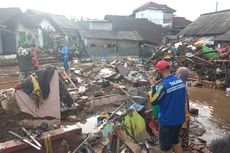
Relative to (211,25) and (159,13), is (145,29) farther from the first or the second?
(211,25)

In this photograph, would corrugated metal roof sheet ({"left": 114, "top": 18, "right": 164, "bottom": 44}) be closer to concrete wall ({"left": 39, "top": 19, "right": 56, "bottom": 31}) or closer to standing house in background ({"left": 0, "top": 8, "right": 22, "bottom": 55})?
concrete wall ({"left": 39, "top": 19, "right": 56, "bottom": 31})

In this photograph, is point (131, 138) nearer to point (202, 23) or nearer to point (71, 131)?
point (71, 131)

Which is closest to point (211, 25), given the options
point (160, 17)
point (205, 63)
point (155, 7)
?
point (205, 63)

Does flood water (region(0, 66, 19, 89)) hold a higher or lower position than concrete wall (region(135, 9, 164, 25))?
lower

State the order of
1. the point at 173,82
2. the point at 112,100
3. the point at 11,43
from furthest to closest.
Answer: the point at 11,43, the point at 112,100, the point at 173,82

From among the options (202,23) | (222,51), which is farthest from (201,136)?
(202,23)

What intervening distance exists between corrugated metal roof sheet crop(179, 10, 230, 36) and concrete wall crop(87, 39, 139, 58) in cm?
647

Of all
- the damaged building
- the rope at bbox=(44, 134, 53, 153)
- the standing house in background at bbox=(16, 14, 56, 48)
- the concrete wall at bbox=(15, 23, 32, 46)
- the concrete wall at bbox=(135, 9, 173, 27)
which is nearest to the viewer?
the rope at bbox=(44, 134, 53, 153)

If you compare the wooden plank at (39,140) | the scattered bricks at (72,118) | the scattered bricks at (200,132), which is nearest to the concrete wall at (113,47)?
the scattered bricks at (72,118)

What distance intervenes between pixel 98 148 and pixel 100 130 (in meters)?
0.45

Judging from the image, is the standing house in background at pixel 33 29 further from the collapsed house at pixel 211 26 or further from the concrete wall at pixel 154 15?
the concrete wall at pixel 154 15

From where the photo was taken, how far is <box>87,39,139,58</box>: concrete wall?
29766 millimetres

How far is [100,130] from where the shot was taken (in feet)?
18.0

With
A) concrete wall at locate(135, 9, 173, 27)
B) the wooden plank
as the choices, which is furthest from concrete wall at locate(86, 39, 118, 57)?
the wooden plank
